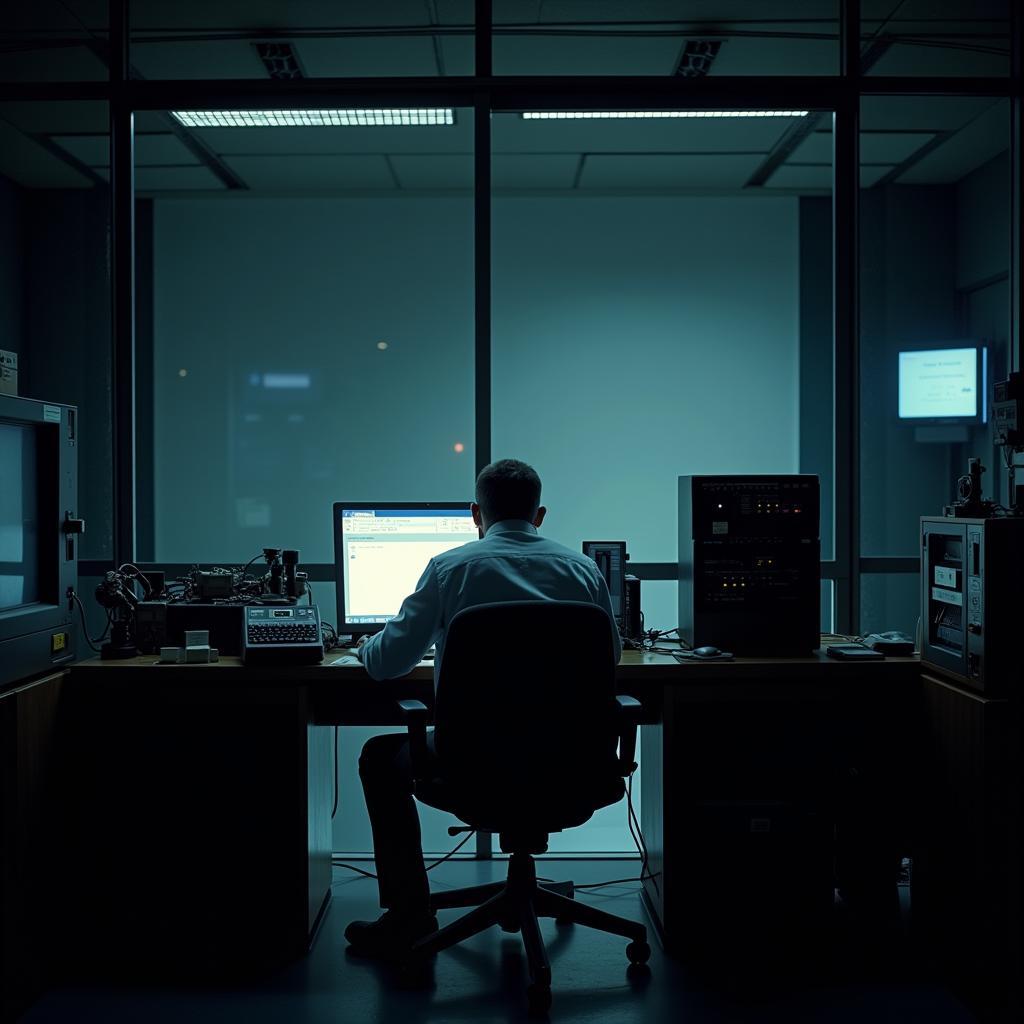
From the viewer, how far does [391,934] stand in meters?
2.48

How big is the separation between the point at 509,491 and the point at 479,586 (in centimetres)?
30

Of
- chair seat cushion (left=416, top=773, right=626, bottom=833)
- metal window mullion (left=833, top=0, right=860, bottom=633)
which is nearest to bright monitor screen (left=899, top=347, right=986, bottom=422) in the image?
metal window mullion (left=833, top=0, right=860, bottom=633)

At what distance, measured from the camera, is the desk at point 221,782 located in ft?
8.17

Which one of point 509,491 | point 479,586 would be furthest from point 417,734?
point 509,491

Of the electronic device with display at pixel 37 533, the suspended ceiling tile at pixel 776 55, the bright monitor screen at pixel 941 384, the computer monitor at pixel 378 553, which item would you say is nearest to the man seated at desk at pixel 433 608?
the computer monitor at pixel 378 553

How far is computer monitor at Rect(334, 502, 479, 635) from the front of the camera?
2.89m

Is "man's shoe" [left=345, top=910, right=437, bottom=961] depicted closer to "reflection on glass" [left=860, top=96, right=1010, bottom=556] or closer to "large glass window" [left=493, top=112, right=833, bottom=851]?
"large glass window" [left=493, top=112, right=833, bottom=851]

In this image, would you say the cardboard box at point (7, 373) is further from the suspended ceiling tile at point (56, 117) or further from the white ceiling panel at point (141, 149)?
the white ceiling panel at point (141, 149)

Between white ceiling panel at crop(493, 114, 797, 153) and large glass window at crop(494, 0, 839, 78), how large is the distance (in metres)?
0.65

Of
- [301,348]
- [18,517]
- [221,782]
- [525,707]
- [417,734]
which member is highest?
[301,348]

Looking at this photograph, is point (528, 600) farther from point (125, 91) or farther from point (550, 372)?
point (550, 372)

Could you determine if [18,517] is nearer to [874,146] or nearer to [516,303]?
[516,303]

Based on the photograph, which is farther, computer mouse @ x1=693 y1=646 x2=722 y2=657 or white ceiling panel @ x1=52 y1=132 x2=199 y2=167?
white ceiling panel @ x1=52 y1=132 x2=199 y2=167

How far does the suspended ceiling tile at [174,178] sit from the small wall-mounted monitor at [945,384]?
431 centimetres
